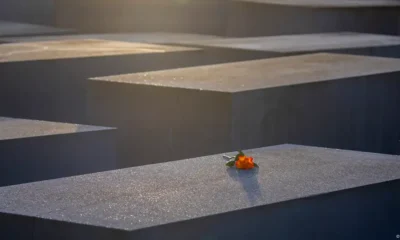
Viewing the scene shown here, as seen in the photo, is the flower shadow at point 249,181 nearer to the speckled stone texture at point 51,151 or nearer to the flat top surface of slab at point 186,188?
the flat top surface of slab at point 186,188

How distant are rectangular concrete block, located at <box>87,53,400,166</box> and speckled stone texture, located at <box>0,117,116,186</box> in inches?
41.9

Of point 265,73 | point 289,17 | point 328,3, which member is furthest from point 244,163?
point 328,3

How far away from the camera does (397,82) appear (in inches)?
420

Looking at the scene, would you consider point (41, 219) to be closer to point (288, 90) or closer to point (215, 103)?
point (215, 103)

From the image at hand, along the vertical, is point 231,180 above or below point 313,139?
above

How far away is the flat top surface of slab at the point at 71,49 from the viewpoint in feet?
40.0

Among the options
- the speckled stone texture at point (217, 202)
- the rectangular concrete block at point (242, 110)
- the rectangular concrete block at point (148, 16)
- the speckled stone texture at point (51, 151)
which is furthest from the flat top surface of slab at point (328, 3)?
the speckled stone texture at point (217, 202)

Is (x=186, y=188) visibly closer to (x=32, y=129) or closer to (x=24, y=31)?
(x=32, y=129)

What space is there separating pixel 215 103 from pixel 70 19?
12.0 metres

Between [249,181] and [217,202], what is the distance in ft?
1.68

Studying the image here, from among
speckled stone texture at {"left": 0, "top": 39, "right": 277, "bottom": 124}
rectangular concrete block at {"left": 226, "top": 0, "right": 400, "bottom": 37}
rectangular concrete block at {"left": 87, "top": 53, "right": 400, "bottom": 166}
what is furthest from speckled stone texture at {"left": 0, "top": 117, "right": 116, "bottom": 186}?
rectangular concrete block at {"left": 226, "top": 0, "right": 400, "bottom": 37}

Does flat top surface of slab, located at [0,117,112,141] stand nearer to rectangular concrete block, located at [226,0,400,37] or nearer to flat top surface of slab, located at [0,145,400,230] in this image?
flat top surface of slab, located at [0,145,400,230]

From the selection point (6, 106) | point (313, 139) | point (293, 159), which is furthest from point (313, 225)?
point (6, 106)

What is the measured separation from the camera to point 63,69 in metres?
11.8
